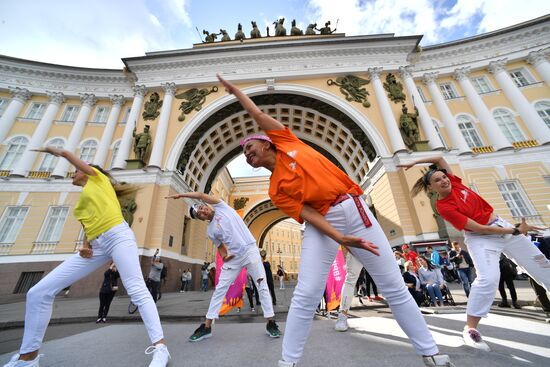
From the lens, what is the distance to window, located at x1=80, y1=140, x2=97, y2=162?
15.2m

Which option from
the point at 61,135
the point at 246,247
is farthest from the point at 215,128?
the point at 246,247

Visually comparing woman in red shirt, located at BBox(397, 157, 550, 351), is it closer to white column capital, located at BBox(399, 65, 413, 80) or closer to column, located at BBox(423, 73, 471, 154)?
column, located at BBox(423, 73, 471, 154)

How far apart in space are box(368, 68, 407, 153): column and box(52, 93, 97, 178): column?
63.8 feet

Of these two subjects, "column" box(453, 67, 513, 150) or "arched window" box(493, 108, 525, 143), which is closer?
"column" box(453, 67, 513, 150)

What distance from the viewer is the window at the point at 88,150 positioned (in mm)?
15172

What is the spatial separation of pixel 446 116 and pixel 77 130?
2440cm

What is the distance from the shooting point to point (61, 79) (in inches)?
656

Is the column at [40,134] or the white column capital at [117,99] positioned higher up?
the white column capital at [117,99]

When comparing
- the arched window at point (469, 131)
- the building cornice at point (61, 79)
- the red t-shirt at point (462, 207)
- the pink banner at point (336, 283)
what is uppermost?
the building cornice at point (61, 79)

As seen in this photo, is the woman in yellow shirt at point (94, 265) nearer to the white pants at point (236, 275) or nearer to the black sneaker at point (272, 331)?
the white pants at point (236, 275)

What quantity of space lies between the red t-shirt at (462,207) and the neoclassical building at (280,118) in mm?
9653

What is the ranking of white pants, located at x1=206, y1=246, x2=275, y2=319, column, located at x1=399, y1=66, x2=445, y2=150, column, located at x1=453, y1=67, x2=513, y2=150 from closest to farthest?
white pants, located at x1=206, y1=246, x2=275, y2=319 < column, located at x1=399, y1=66, x2=445, y2=150 < column, located at x1=453, y1=67, x2=513, y2=150

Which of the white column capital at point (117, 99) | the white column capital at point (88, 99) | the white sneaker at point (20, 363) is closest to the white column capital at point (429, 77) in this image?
the white sneaker at point (20, 363)

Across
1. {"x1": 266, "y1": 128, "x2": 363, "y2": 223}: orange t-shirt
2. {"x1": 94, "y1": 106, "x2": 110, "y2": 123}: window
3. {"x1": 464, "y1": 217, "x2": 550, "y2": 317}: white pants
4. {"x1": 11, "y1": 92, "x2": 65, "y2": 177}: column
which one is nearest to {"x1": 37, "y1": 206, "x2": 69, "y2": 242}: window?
{"x1": 11, "y1": 92, "x2": 65, "y2": 177}: column
